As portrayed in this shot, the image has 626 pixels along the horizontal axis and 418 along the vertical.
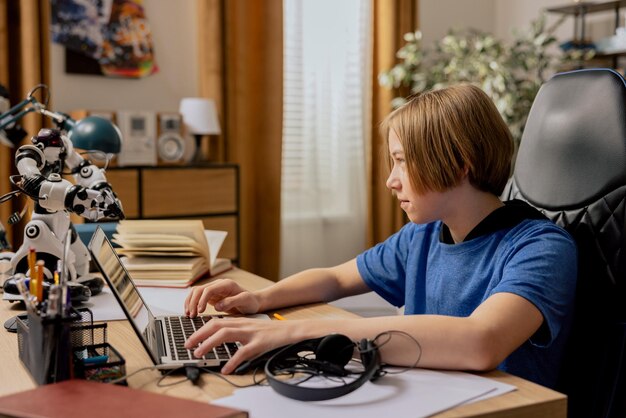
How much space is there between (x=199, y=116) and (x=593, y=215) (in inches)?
110

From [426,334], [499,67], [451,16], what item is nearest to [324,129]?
[499,67]

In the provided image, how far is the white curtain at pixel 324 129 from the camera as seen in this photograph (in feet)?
14.3

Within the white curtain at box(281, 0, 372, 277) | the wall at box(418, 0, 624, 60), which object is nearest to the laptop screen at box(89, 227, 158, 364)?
the white curtain at box(281, 0, 372, 277)

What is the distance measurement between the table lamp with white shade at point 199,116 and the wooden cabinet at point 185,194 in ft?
0.75

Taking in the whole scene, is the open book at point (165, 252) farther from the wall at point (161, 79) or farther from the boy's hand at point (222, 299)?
the wall at point (161, 79)

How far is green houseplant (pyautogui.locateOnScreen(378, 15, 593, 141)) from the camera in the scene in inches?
155

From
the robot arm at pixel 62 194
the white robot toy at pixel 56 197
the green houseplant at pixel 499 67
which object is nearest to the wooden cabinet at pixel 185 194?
the green houseplant at pixel 499 67

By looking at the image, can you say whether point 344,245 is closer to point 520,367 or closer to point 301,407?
point 520,367

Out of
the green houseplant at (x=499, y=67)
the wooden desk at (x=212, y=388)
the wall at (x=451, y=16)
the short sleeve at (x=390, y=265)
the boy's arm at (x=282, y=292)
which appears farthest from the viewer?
the wall at (x=451, y=16)

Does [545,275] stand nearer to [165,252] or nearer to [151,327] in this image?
[151,327]

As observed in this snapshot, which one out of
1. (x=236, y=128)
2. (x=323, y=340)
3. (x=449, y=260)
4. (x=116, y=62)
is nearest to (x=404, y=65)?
(x=236, y=128)

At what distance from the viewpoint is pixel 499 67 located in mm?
3900

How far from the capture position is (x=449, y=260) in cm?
127

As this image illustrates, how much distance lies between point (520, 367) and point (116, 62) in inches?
126
